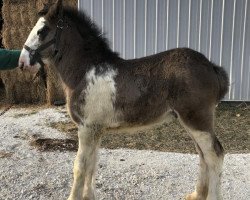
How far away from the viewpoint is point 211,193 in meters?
4.37

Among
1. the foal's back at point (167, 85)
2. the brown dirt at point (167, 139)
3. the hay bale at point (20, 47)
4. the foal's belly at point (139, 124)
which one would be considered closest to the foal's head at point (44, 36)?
the foal's back at point (167, 85)

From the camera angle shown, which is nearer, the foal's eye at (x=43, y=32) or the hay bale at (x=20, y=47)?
the foal's eye at (x=43, y=32)

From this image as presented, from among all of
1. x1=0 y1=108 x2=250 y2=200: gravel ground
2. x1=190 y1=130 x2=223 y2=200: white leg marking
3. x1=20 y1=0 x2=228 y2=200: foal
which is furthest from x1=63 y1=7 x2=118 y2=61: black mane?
x1=0 y1=108 x2=250 y2=200: gravel ground

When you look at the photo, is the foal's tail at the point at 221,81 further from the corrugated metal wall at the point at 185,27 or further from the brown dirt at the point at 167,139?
the corrugated metal wall at the point at 185,27

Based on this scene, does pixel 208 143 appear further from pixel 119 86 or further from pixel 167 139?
pixel 167 139

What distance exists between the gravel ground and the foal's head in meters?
1.56

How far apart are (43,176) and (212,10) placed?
4.99 meters

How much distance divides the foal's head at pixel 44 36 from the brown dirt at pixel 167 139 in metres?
2.27

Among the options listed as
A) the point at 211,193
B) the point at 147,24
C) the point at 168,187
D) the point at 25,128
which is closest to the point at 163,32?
the point at 147,24

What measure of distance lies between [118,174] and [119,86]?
60.5 inches

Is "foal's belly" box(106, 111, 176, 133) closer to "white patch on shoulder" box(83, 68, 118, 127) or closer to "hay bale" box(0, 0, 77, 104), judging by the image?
"white patch on shoulder" box(83, 68, 118, 127)

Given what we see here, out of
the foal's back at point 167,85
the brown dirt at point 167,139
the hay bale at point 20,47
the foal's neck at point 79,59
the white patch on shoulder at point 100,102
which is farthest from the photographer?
the hay bale at point 20,47

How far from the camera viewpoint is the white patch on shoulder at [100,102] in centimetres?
432

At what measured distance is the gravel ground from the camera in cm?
→ 500
